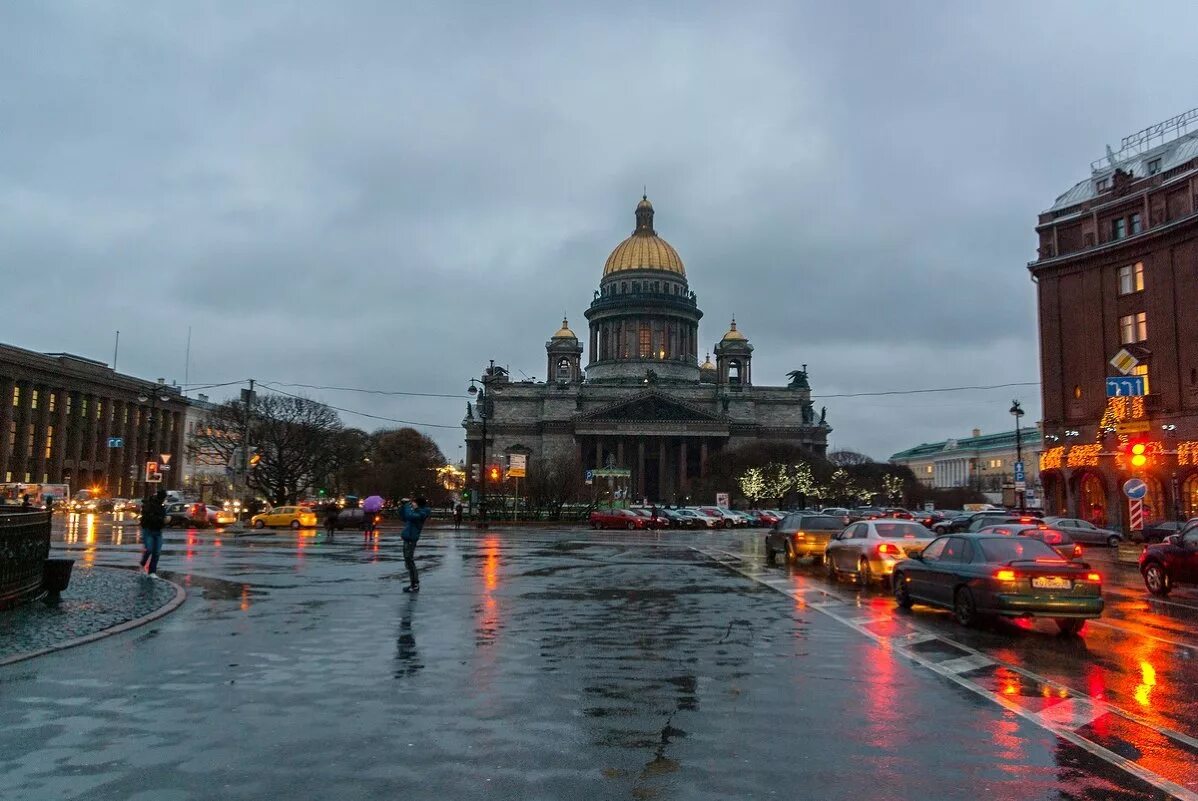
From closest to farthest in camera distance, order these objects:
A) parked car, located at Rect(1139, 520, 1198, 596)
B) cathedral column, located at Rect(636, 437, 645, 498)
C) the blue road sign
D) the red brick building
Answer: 1. parked car, located at Rect(1139, 520, 1198, 596)
2. the blue road sign
3. the red brick building
4. cathedral column, located at Rect(636, 437, 645, 498)

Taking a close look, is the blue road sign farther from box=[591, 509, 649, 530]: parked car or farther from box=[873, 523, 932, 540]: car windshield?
box=[591, 509, 649, 530]: parked car

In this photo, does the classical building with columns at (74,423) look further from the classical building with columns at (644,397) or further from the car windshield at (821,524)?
the car windshield at (821,524)

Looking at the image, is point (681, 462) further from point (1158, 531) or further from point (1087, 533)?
point (1158, 531)

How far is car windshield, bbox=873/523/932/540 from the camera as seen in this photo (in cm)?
2070

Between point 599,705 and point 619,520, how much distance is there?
155ft

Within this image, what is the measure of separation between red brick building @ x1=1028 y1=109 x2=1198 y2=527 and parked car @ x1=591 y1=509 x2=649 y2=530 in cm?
2547

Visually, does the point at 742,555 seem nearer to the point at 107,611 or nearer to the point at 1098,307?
the point at 107,611

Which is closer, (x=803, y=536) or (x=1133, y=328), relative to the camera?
(x=803, y=536)

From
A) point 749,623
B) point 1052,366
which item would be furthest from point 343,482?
point 749,623

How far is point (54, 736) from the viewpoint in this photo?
696 centimetres

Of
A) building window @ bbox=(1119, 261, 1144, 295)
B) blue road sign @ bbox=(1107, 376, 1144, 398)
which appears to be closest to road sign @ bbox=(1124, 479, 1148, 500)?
blue road sign @ bbox=(1107, 376, 1144, 398)

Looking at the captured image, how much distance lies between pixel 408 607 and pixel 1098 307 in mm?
50602

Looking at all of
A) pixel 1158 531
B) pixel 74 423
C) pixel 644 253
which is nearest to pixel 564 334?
pixel 644 253

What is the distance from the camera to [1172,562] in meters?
19.3
